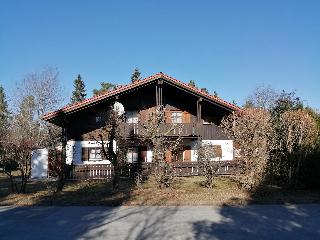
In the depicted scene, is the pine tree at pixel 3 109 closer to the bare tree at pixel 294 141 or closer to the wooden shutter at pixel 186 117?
the wooden shutter at pixel 186 117

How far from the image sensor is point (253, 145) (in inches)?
674

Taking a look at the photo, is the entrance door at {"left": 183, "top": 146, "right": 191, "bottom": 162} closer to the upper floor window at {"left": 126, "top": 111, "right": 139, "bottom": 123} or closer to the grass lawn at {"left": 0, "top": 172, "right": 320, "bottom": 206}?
the upper floor window at {"left": 126, "top": 111, "right": 139, "bottom": 123}

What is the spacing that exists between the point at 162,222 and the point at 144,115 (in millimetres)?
18559

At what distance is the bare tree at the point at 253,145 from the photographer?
17.0 m

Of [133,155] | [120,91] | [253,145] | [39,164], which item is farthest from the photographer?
[39,164]

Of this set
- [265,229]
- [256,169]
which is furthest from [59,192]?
[265,229]

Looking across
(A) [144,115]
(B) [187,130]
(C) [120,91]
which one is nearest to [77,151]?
(C) [120,91]

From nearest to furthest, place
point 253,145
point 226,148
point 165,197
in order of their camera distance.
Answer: point 165,197, point 253,145, point 226,148

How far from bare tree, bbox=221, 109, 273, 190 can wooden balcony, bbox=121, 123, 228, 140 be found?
383 inches

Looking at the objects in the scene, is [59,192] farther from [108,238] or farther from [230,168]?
[230,168]

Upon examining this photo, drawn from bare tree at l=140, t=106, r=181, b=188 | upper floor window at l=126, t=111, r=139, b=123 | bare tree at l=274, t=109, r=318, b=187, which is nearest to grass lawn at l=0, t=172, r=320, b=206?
bare tree at l=140, t=106, r=181, b=188

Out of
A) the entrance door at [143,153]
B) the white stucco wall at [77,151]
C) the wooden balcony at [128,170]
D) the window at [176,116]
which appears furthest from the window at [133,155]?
the window at [176,116]

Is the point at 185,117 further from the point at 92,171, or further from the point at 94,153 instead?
the point at 92,171

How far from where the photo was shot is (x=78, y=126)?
28.5m
